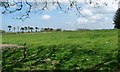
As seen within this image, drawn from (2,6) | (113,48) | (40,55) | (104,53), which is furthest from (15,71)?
(113,48)

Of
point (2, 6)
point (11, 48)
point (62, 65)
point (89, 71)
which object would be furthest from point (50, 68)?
point (11, 48)

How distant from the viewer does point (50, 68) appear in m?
13.5

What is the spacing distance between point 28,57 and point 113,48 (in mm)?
4398

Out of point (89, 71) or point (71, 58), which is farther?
point (71, 58)

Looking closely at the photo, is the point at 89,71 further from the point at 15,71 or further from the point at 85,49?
the point at 85,49

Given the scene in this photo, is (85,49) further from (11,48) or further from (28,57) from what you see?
(11,48)

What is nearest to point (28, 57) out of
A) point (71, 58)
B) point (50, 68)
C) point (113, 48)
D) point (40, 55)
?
point (40, 55)

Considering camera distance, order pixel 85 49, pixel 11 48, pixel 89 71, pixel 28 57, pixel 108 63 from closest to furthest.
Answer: pixel 89 71
pixel 108 63
pixel 28 57
pixel 85 49
pixel 11 48

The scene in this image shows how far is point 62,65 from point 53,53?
3186 mm

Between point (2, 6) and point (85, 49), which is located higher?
point (2, 6)

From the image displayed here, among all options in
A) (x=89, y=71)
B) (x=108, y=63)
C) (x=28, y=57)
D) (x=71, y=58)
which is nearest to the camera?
(x=89, y=71)

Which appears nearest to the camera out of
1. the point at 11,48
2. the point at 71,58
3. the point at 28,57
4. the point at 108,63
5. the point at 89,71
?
the point at 89,71

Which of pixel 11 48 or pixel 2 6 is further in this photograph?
pixel 11 48

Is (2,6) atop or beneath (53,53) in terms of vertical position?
atop
